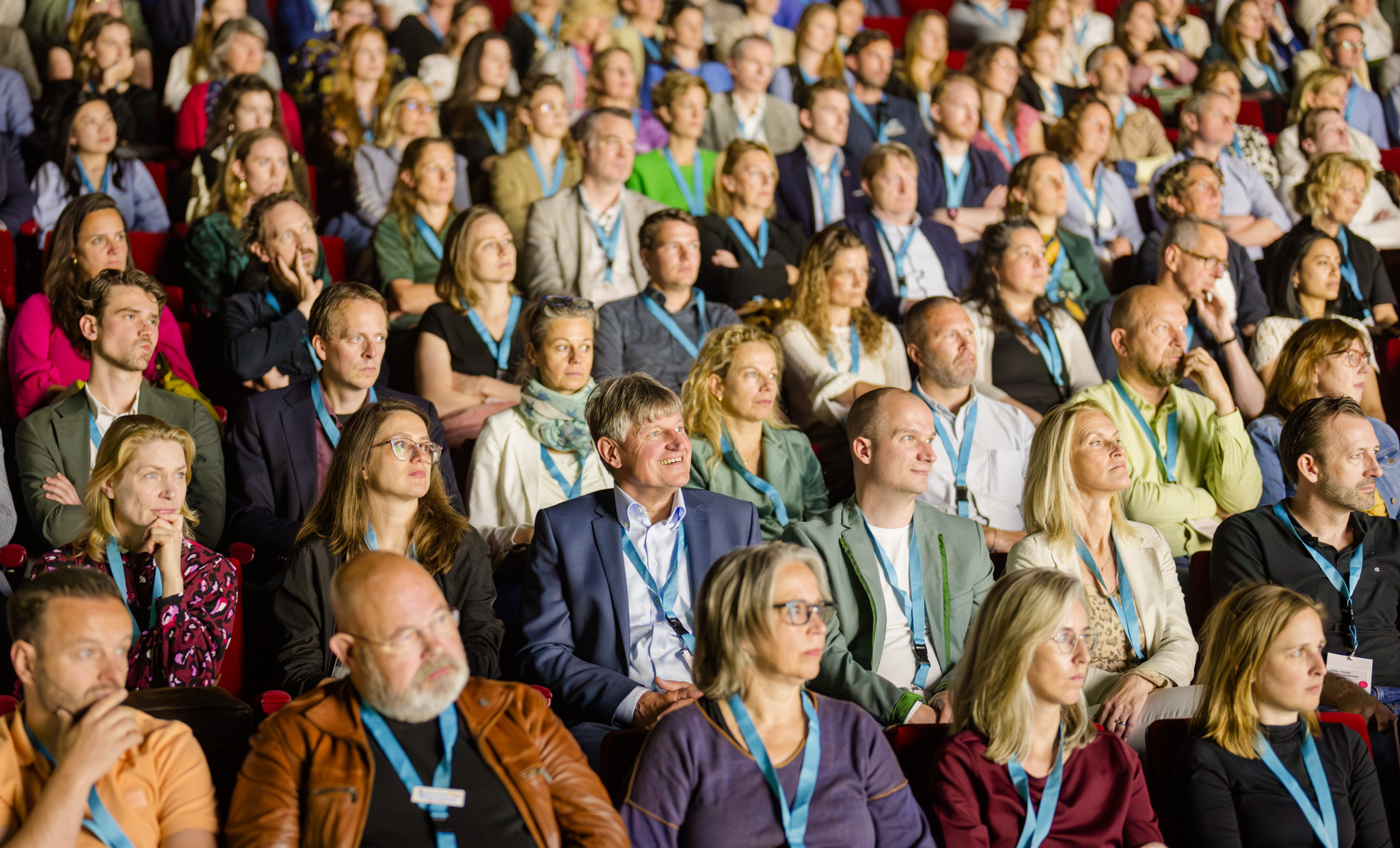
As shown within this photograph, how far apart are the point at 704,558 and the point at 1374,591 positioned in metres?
1.63

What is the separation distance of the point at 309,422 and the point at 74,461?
59cm

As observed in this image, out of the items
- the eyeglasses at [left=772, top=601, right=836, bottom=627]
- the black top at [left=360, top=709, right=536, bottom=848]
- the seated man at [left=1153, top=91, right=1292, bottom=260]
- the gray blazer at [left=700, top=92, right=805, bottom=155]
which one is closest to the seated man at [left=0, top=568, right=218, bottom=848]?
the black top at [left=360, top=709, right=536, bottom=848]

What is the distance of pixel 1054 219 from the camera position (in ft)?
17.9

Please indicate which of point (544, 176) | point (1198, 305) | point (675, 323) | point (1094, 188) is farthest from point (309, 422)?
point (1094, 188)

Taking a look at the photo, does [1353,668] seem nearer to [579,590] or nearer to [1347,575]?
[1347,575]

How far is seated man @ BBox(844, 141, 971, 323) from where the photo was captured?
5.21m

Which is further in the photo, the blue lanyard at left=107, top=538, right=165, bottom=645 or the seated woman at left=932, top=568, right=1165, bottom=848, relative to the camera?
the blue lanyard at left=107, top=538, right=165, bottom=645

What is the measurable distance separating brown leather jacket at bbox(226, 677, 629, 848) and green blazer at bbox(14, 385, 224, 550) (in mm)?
1346

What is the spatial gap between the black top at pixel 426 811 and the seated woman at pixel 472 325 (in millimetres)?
2090

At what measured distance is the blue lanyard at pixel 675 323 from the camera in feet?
14.8

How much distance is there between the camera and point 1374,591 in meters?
3.19

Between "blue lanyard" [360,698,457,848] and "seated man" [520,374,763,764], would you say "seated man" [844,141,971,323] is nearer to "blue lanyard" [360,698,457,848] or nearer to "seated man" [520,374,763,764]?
"seated man" [520,374,763,764]

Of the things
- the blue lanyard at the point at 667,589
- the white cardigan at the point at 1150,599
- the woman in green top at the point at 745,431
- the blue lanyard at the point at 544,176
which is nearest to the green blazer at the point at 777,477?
the woman in green top at the point at 745,431

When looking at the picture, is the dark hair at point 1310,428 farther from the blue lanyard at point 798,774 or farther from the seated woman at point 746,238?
the seated woman at point 746,238
